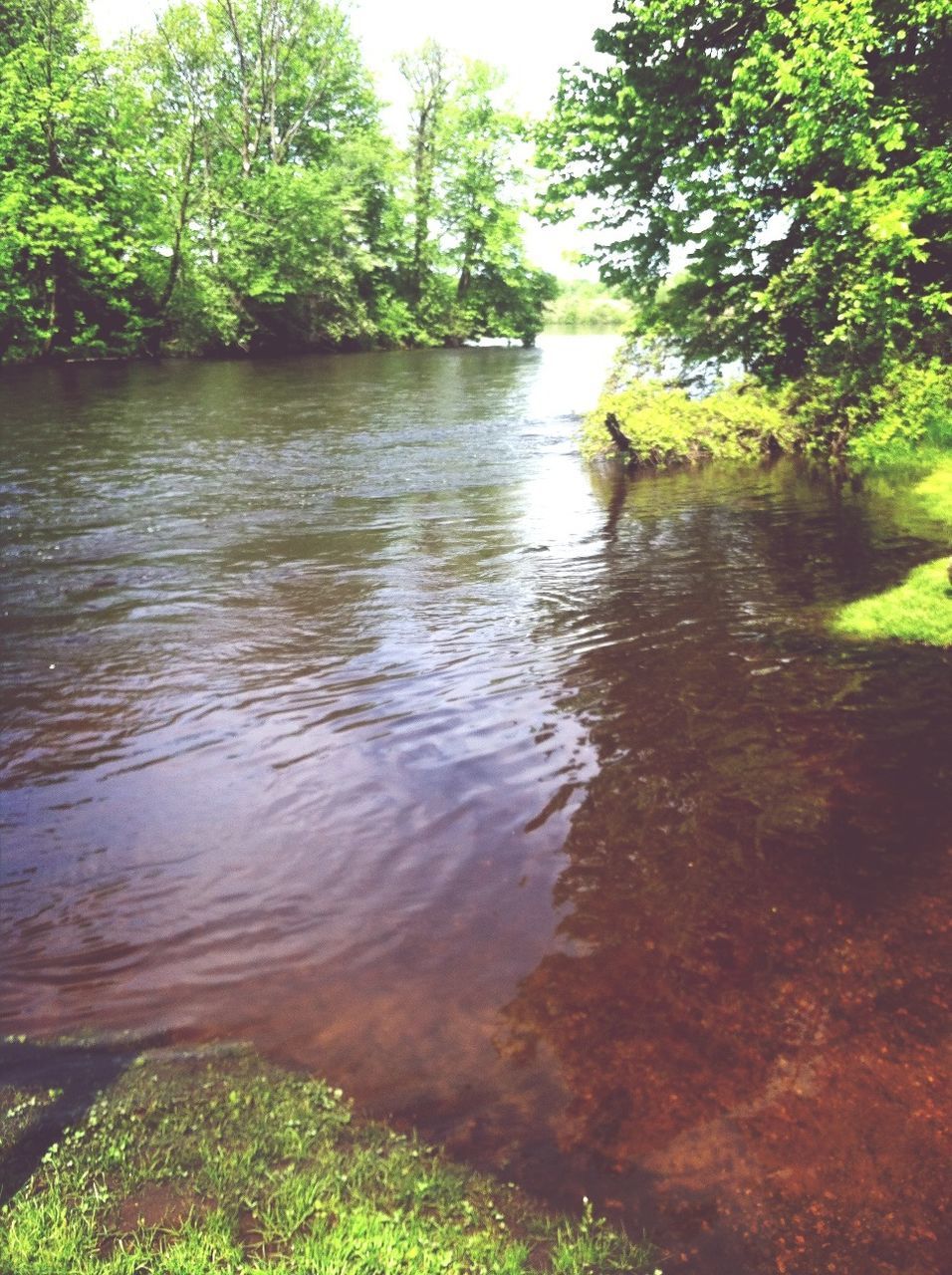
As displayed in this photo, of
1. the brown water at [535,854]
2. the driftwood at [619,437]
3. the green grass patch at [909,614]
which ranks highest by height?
the driftwood at [619,437]

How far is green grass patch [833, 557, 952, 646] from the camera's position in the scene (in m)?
7.04

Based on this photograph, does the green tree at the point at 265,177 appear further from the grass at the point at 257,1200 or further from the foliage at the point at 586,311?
the foliage at the point at 586,311

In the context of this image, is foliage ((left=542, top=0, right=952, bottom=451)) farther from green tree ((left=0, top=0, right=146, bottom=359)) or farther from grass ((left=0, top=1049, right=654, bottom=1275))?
green tree ((left=0, top=0, right=146, bottom=359))

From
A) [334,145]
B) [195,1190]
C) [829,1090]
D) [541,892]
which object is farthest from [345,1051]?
[334,145]

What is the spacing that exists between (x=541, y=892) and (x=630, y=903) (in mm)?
457

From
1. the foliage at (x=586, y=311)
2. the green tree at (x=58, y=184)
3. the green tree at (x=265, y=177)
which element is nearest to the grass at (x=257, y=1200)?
the green tree at (x=58, y=184)

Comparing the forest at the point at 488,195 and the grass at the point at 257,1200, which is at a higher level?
the forest at the point at 488,195

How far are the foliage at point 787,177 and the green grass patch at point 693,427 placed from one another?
0.79m

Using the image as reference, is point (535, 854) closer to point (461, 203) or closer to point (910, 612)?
point (910, 612)

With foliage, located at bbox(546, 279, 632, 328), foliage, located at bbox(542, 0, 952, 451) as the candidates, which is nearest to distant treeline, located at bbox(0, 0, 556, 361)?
foliage, located at bbox(542, 0, 952, 451)

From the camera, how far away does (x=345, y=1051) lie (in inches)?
122

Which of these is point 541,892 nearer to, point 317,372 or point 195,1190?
point 195,1190

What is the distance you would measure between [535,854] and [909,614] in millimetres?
5071

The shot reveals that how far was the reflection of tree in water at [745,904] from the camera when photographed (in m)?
2.82
